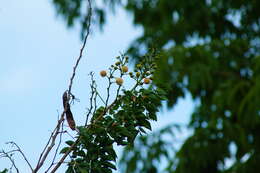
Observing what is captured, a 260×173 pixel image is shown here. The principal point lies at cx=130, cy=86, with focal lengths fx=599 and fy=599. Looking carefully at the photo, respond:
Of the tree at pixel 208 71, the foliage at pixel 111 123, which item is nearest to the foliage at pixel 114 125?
the foliage at pixel 111 123

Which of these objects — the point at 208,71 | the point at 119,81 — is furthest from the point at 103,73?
the point at 208,71

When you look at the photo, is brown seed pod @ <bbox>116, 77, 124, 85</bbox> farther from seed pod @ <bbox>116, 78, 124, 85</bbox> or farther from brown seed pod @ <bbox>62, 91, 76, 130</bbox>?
brown seed pod @ <bbox>62, 91, 76, 130</bbox>

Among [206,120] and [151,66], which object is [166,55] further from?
[151,66]

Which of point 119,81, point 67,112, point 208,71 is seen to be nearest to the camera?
point 67,112

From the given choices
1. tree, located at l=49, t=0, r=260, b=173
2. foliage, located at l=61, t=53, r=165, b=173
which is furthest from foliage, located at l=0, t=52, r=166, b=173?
tree, located at l=49, t=0, r=260, b=173

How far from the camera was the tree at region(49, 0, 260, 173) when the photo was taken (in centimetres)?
805


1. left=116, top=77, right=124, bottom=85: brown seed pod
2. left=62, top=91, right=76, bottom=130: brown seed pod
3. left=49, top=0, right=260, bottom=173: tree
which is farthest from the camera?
left=49, top=0, right=260, bottom=173: tree

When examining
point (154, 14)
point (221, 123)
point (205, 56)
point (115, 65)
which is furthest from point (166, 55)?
point (115, 65)

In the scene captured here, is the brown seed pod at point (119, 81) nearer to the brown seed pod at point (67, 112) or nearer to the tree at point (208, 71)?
the brown seed pod at point (67, 112)

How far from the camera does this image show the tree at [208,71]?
8.05 m

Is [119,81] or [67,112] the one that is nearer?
[67,112]

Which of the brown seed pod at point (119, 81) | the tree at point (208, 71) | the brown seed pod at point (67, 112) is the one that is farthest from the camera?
the tree at point (208, 71)

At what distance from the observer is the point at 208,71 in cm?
882

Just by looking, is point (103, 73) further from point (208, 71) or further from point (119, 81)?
point (208, 71)
